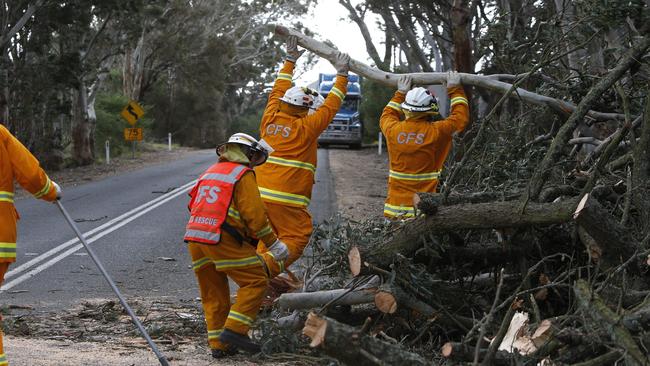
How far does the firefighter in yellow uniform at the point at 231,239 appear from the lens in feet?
21.2

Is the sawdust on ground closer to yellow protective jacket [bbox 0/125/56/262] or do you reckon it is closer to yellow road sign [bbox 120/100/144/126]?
yellow protective jacket [bbox 0/125/56/262]

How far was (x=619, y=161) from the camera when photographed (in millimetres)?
7117

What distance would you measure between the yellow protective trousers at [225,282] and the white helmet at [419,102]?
2.41 m

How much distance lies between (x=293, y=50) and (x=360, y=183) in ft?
48.9

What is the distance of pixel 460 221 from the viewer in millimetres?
6180

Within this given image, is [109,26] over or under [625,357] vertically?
over

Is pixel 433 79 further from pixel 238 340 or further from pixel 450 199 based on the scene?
pixel 238 340

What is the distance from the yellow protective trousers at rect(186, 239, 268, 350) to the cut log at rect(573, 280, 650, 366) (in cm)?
236

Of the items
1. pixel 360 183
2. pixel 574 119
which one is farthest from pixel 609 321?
pixel 360 183

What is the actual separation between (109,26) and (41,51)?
8062 millimetres

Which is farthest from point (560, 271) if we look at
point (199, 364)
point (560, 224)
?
point (199, 364)

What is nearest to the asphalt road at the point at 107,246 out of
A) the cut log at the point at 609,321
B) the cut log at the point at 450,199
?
the cut log at the point at 450,199

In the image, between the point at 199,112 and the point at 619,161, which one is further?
the point at 199,112

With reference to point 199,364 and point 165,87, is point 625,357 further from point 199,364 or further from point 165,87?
point 165,87
